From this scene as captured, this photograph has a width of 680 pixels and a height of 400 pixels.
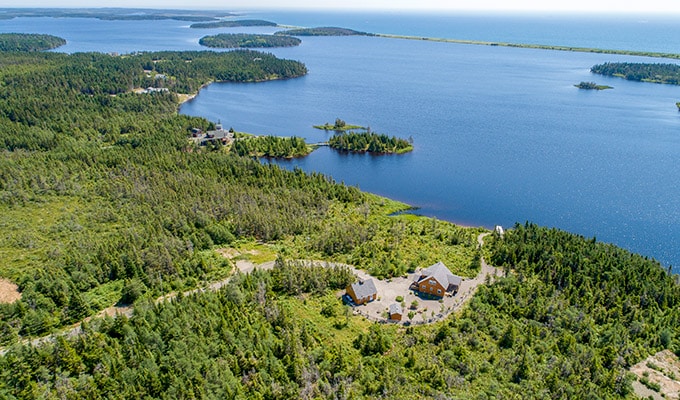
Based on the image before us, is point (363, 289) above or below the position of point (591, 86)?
below

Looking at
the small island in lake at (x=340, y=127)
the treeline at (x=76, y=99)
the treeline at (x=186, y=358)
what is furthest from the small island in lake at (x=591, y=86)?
the treeline at (x=186, y=358)

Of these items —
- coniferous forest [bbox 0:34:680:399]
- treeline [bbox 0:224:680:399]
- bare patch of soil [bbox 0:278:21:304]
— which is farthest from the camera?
bare patch of soil [bbox 0:278:21:304]

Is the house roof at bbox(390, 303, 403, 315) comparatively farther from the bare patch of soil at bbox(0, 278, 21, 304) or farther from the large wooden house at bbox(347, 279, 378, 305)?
the bare patch of soil at bbox(0, 278, 21, 304)

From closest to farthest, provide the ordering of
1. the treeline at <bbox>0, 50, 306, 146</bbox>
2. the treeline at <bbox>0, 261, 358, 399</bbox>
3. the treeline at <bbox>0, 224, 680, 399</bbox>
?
the treeline at <bbox>0, 261, 358, 399</bbox>, the treeline at <bbox>0, 224, 680, 399</bbox>, the treeline at <bbox>0, 50, 306, 146</bbox>

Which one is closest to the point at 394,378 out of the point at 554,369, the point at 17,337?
the point at 554,369

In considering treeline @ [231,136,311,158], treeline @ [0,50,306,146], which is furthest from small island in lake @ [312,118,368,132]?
treeline @ [0,50,306,146]

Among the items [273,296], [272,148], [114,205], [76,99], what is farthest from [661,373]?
[76,99]

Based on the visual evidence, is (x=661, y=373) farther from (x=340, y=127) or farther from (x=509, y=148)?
(x=340, y=127)
